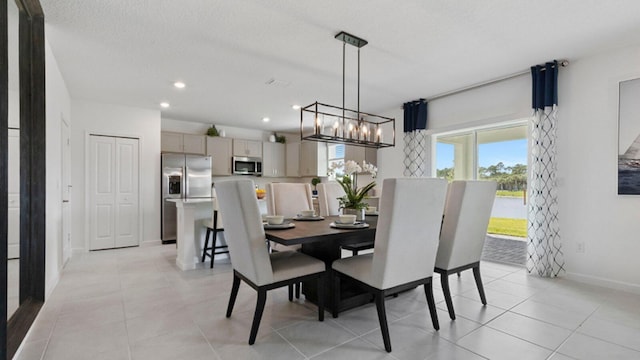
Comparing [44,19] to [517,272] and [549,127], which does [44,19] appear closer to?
[549,127]

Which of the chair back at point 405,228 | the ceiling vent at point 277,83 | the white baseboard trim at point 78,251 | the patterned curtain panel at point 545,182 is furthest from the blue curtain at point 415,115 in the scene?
the white baseboard trim at point 78,251

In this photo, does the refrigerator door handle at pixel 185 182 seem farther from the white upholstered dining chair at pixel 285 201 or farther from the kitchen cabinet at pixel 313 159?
the white upholstered dining chair at pixel 285 201

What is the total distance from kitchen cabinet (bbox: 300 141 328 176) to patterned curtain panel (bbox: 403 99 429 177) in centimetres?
227

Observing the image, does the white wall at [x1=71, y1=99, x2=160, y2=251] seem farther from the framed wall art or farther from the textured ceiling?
the framed wall art

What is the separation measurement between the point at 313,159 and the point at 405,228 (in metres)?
4.89

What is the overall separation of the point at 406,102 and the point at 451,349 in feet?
12.5

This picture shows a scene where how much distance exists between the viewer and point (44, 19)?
2.38 metres

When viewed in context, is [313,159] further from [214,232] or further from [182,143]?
[214,232]

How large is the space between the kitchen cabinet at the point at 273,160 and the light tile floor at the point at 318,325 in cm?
400

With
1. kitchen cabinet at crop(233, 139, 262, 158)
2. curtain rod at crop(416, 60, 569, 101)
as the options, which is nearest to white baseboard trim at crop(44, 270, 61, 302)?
kitchen cabinet at crop(233, 139, 262, 158)

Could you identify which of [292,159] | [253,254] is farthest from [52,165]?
[292,159]

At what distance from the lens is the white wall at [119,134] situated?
4520 mm

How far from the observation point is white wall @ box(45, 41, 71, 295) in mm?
2717

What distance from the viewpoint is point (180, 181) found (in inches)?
211
